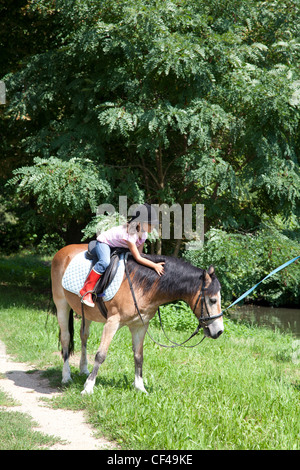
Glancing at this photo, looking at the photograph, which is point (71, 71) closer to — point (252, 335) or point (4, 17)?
point (4, 17)

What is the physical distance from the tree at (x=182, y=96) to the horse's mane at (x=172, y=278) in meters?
4.58

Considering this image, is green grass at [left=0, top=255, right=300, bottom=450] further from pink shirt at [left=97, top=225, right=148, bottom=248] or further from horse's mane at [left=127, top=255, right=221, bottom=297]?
pink shirt at [left=97, top=225, right=148, bottom=248]

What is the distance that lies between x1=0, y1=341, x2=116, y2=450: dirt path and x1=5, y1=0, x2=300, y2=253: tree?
5008 millimetres

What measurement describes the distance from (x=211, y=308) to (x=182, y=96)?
20.6 ft

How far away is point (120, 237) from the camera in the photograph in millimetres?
5520

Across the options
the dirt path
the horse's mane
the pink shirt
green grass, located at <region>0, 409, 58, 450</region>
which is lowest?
the dirt path

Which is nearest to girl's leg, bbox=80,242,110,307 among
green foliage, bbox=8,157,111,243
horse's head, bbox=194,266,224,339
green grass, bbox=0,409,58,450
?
horse's head, bbox=194,266,224,339

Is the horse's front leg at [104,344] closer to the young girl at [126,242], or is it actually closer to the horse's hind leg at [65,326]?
the young girl at [126,242]

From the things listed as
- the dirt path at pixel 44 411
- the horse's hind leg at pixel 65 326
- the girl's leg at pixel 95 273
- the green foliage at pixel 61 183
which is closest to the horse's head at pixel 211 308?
the girl's leg at pixel 95 273

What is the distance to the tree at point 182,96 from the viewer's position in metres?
9.58

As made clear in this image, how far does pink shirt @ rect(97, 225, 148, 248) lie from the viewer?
17.8 feet

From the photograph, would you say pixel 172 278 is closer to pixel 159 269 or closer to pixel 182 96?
pixel 159 269
